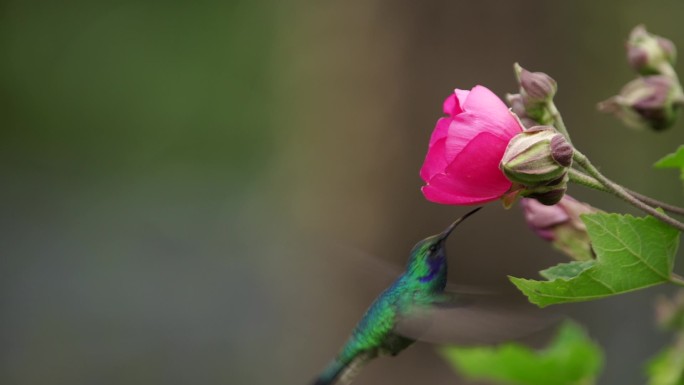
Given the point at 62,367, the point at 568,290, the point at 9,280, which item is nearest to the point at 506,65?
the point at 568,290

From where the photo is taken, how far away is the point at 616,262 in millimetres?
1367

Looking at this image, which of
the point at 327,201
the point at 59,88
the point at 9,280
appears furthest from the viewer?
the point at 59,88

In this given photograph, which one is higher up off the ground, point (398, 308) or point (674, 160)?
point (674, 160)

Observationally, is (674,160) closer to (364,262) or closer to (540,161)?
(540,161)

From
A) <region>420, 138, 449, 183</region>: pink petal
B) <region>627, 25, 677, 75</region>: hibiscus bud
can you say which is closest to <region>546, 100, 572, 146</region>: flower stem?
<region>420, 138, 449, 183</region>: pink petal

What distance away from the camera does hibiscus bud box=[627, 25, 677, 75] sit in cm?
174

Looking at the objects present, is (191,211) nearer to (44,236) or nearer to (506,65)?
(44,236)

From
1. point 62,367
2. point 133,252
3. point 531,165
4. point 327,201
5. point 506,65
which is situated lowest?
point 62,367

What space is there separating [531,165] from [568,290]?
0.19 m

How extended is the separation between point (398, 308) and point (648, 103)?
0.57m

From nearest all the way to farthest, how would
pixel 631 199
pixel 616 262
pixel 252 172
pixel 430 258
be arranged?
pixel 631 199, pixel 616 262, pixel 430 258, pixel 252 172

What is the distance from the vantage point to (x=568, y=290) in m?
1.34

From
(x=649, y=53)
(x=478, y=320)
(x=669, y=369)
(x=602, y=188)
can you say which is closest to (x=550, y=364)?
(x=669, y=369)

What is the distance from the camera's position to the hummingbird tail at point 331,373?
1922 mm
